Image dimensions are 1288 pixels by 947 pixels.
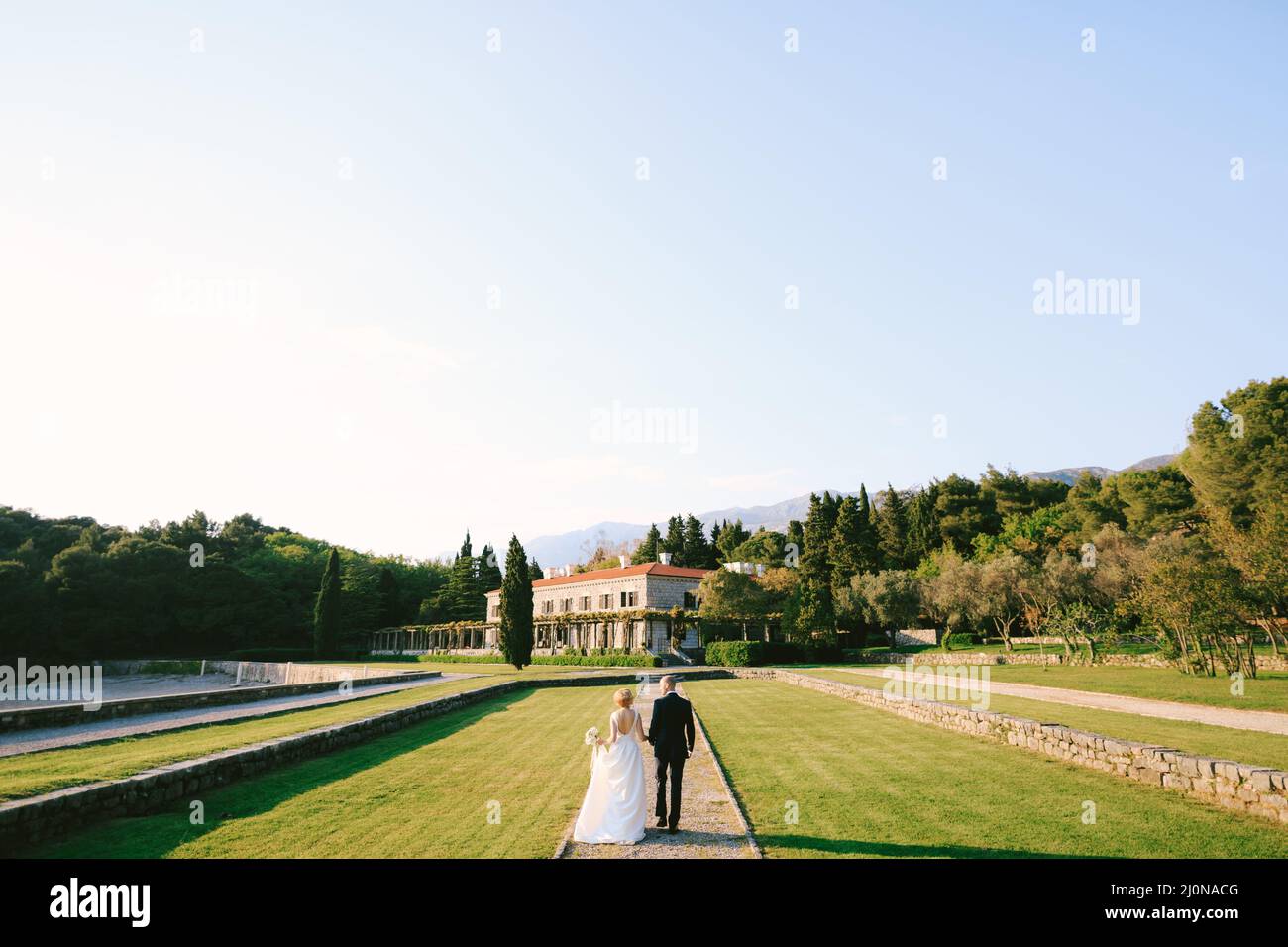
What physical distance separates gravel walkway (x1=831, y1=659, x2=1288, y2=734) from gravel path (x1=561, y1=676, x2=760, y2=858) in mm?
12079

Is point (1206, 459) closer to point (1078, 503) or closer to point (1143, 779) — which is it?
point (1078, 503)

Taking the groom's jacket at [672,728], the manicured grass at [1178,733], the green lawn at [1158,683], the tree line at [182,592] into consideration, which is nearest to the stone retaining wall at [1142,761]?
the manicured grass at [1178,733]

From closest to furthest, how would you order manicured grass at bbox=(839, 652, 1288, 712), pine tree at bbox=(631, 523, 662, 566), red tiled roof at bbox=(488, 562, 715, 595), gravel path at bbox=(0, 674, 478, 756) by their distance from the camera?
gravel path at bbox=(0, 674, 478, 756), manicured grass at bbox=(839, 652, 1288, 712), red tiled roof at bbox=(488, 562, 715, 595), pine tree at bbox=(631, 523, 662, 566)

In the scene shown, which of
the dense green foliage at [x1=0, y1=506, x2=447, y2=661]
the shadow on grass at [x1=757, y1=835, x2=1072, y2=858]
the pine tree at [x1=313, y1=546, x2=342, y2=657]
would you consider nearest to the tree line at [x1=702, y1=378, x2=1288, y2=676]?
the shadow on grass at [x1=757, y1=835, x2=1072, y2=858]

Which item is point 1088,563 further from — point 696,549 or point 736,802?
point 736,802

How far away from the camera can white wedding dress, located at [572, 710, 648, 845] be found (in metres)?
7.91

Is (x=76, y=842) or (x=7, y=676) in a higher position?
(x=76, y=842)

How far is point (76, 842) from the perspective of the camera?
26.4 ft

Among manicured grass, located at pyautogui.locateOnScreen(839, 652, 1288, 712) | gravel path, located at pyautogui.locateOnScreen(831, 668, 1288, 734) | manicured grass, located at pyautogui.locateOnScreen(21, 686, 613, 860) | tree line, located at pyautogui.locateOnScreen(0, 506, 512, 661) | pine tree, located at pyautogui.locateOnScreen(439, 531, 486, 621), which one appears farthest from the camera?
pine tree, located at pyautogui.locateOnScreen(439, 531, 486, 621)

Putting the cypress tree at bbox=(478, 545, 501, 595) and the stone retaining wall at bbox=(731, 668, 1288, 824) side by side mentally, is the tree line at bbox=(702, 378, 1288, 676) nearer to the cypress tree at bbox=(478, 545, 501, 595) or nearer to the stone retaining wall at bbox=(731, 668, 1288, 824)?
the stone retaining wall at bbox=(731, 668, 1288, 824)

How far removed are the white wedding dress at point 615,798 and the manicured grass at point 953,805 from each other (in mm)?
1384

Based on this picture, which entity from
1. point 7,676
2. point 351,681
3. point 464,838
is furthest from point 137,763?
point 7,676

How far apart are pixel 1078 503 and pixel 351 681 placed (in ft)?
188

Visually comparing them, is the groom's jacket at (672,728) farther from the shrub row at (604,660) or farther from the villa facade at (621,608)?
the villa facade at (621,608)
